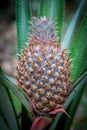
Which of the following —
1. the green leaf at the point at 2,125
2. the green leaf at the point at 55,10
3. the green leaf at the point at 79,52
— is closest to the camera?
the green leaf at the point at 2,125

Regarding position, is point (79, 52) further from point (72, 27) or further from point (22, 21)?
point (22, 21)

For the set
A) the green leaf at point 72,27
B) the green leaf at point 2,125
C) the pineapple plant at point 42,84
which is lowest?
the green leaf at point 2,125

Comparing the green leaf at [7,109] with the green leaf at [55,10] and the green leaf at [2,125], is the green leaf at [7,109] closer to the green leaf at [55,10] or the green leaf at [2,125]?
the green leaf at [2,125]

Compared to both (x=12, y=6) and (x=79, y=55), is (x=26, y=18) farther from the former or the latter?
(x=12, y=6)

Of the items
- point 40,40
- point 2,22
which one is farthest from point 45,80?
point 2,22

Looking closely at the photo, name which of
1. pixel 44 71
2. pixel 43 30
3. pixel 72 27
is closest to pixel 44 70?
pixel 44 71

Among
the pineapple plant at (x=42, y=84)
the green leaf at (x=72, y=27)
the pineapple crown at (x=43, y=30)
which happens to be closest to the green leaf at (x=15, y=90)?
the pineapple plant at (x=42, y=84)
